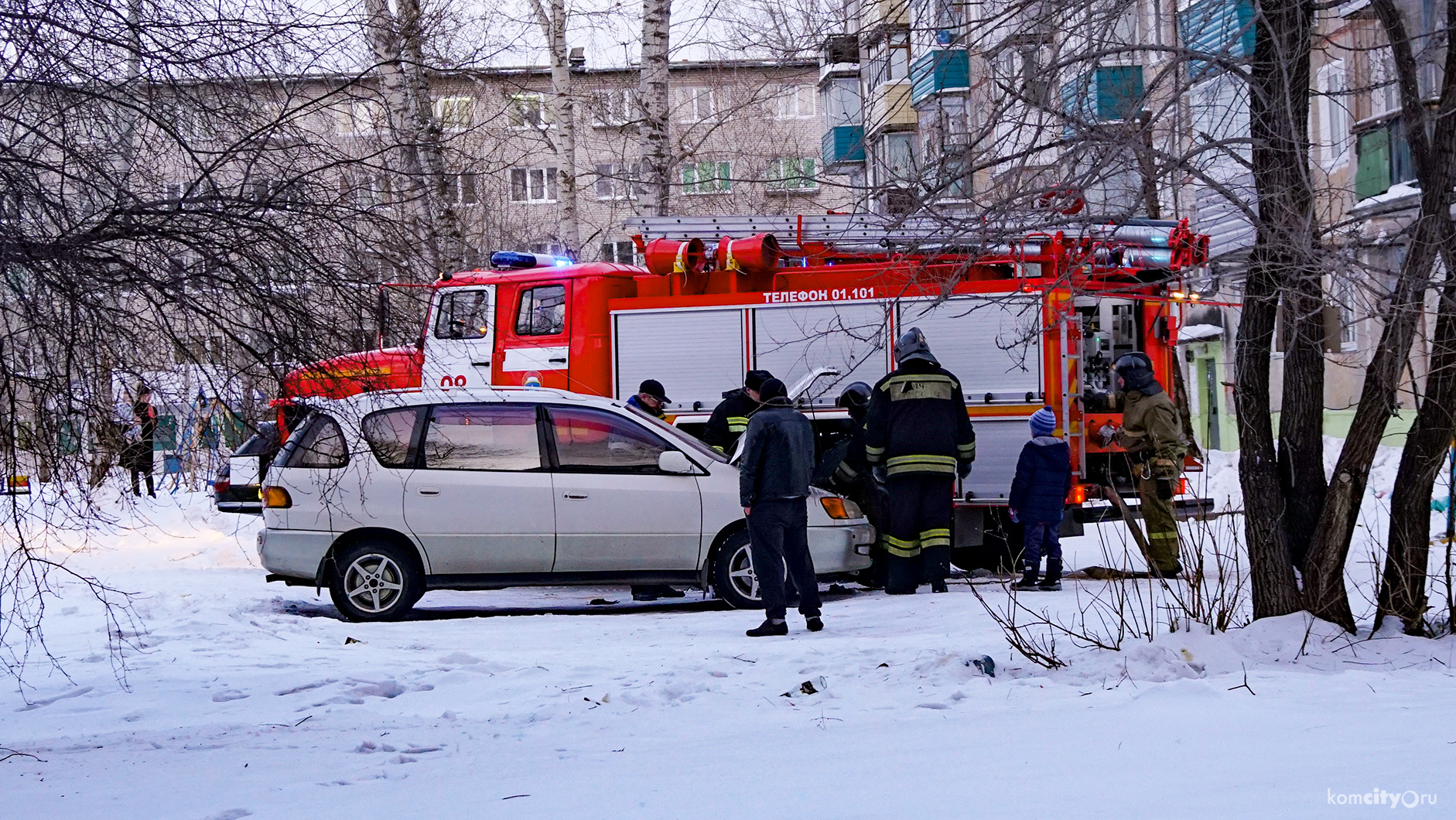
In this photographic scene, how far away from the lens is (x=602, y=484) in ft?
32.0

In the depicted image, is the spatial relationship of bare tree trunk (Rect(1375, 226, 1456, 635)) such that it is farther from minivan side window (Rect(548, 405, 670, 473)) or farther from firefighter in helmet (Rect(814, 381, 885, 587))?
minivan side window (Rect(548, 405, 670, 473))

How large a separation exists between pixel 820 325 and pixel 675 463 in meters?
2.39

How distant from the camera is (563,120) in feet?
63.6

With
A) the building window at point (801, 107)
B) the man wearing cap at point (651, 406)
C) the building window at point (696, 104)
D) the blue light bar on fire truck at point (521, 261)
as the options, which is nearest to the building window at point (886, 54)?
the man wearing cap at point (651, 406)

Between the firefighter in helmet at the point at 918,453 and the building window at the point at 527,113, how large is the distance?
320 inches

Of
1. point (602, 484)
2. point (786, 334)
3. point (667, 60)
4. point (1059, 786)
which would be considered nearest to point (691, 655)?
point (602, 484)

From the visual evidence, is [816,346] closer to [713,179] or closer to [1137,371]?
[1137,371]

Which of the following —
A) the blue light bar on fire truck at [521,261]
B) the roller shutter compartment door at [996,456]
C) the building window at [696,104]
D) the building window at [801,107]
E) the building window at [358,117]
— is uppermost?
the building window at [801,107]

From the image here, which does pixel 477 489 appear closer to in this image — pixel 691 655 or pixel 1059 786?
pixel 691 655

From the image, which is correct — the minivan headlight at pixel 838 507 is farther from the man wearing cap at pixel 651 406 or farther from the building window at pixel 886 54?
the building window at pixel 886 54

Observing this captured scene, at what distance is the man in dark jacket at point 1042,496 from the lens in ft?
33.8

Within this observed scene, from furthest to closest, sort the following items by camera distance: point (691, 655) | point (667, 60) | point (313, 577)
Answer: point (667, 60) < point (313, 577) < point (691, 655)

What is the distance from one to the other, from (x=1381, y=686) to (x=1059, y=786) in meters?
2.05

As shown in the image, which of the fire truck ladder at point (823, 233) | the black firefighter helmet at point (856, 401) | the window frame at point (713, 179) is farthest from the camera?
the black firefighter helmet at point (856, 401)
